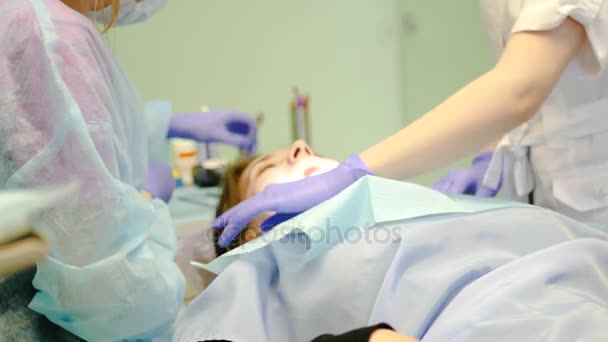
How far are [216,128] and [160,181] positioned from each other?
9.1 inches

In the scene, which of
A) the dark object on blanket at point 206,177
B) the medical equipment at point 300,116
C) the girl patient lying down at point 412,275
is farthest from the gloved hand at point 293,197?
the medical equipment at point 300,116

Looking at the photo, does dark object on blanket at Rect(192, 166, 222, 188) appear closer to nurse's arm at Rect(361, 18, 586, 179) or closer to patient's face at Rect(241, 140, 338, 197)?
patient's face at Rect(241, 140, 338, 197)

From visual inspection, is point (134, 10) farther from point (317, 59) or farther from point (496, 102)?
point (317, 59)

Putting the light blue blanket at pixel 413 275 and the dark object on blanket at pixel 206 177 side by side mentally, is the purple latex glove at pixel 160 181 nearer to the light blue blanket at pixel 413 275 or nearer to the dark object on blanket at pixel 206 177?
the dark object on blanket at pixel 206 177

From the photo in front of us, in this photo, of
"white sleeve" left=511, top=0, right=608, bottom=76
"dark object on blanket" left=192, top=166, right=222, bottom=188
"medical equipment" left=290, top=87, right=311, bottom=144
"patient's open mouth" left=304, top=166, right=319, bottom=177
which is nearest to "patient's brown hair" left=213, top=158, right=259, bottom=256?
"patient's open mouth" left=304, top=166, right=319, bottom=177

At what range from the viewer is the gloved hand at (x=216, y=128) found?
1505mm

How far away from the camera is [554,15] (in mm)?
872

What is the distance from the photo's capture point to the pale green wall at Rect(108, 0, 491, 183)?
200 cm

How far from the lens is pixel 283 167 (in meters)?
1.21

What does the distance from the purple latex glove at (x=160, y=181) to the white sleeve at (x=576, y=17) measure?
0.79m

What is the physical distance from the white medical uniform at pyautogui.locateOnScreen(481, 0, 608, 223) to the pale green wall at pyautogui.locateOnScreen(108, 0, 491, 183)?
924 millimetres

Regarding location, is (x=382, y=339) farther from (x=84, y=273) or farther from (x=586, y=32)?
(x=586, y=32)

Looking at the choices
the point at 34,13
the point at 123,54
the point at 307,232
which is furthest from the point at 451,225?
the point at 123,54

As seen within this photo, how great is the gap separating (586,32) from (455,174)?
431 mm
